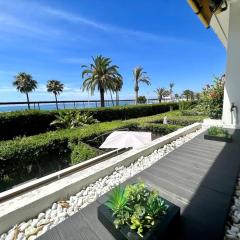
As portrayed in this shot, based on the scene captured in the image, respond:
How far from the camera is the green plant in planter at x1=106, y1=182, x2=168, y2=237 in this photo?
126cm

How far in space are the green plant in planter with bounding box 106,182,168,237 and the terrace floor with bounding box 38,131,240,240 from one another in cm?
23

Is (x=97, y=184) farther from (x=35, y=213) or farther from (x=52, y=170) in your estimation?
(x=52, y=170)

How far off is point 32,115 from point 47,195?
259 inches

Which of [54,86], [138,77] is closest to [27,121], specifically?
→ [138,77]

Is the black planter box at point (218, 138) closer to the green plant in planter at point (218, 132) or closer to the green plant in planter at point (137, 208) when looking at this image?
the green plant in planter at point (218, 132)

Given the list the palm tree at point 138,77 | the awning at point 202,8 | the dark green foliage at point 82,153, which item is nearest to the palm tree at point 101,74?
the palm tree at point 138,77

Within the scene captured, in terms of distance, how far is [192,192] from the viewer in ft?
6.62

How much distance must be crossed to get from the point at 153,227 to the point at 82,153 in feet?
10.9

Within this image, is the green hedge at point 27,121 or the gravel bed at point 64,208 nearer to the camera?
the gravel bed at point 64,208

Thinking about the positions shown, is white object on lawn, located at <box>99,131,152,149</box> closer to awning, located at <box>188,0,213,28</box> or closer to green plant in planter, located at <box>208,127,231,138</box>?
green plant in planter, located at <box>208,127,231,138</box>

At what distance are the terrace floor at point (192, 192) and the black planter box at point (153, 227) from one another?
0.07 metres

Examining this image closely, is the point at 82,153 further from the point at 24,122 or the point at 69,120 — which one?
the point at 24,122

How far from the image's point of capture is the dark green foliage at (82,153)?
419 cm

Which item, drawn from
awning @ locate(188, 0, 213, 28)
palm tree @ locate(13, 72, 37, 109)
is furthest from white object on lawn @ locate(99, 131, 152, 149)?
palm tree @ locate(13, 72, 37, 109)
